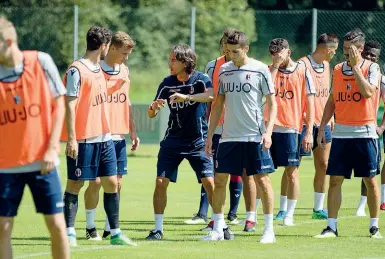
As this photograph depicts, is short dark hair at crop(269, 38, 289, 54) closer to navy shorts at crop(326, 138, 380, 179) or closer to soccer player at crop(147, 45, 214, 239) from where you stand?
soccer player at crop(147, 45, 214, 239)

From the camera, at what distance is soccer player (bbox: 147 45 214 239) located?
36.4 ft

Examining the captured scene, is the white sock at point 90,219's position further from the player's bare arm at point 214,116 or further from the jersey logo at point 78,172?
the player's bare arm at point 214,116

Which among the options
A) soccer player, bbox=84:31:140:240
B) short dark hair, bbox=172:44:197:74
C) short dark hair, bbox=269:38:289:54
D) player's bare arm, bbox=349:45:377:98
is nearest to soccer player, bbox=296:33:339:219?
short dark hair, bbox=269:38:289:54

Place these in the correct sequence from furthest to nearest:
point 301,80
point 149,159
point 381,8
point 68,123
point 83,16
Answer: point 381,8 → point 83,16 → point 149,159 → point 301,80 → point 68,123

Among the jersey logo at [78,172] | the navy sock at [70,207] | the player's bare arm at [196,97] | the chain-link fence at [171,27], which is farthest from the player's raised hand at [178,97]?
the chain-link fence at [171,27]

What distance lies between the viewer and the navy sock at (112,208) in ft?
34.2

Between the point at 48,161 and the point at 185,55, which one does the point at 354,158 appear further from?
the point at 48,161

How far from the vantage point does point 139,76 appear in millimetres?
31422

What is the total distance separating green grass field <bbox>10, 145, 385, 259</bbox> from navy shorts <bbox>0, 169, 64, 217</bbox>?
1973 millimetres

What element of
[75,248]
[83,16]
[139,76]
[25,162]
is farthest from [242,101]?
[139,76]

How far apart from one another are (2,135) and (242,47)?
3588 millimetres

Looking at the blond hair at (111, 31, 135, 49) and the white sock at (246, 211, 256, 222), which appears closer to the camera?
the blond hair at (111, 31, 135, 49)

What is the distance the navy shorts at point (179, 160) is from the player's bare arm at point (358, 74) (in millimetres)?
1965

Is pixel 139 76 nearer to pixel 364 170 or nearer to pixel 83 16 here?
pixel 83 16
